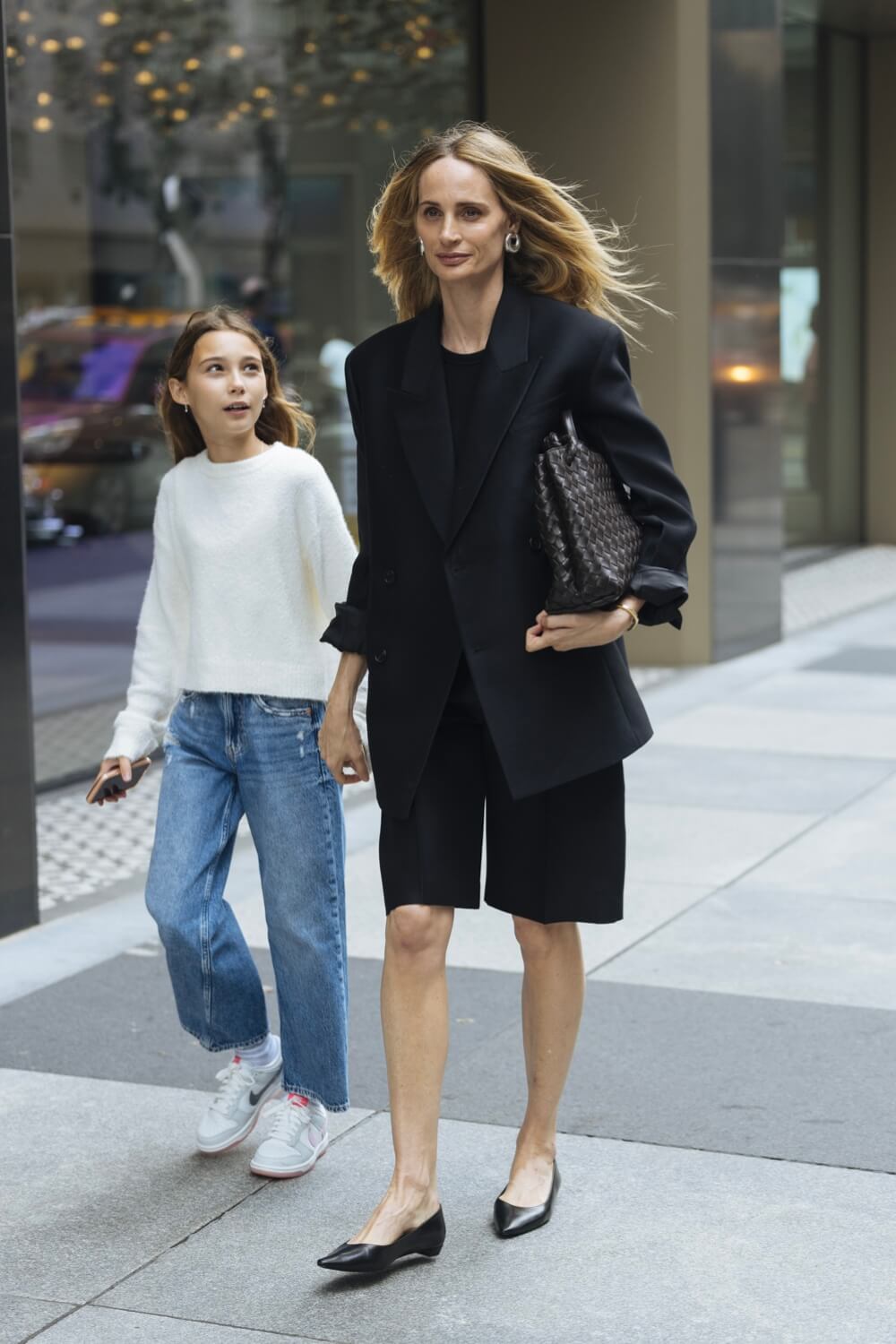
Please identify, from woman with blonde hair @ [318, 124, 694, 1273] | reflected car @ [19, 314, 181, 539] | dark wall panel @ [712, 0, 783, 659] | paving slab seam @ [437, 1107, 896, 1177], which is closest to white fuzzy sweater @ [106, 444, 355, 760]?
woman with blonde hair @ [318, 124, 694, 1273]

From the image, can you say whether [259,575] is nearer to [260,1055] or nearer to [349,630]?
[349,630]

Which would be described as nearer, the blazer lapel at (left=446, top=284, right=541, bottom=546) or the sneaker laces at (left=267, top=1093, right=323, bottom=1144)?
the blazer lapel at (left=446, top=284, right=541, bottom=546)

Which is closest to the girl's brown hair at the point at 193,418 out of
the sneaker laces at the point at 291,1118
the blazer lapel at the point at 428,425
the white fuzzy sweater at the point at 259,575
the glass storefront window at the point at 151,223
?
the white fuzzy sweater at the point at 259,575

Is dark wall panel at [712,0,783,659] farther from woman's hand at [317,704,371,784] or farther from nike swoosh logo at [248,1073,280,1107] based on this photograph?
woman's hand at [317,704,371,784]

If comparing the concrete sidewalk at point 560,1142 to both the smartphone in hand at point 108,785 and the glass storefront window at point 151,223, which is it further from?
the glass storefront window at point 151,223

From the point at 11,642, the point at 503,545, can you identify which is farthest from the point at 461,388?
the point at 11,642

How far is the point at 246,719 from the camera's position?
12.6ft

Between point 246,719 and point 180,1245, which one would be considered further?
point 246,719

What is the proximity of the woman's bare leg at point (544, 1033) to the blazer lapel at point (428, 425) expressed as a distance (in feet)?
2.52

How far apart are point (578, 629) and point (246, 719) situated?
808mm

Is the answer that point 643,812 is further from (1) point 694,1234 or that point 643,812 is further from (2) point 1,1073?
(1) point 694,1234

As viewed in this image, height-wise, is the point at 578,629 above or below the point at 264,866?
above

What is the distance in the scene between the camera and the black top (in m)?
3.44

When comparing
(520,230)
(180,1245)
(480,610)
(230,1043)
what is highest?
(520,230)
